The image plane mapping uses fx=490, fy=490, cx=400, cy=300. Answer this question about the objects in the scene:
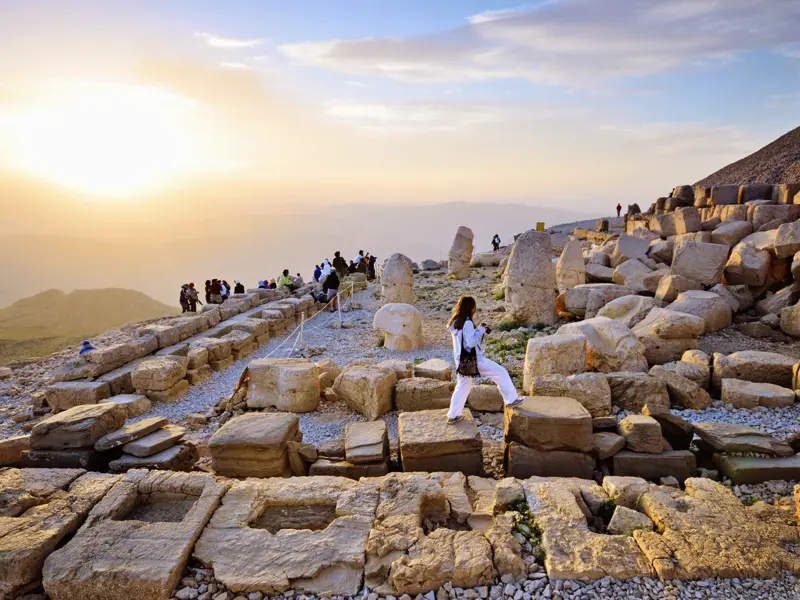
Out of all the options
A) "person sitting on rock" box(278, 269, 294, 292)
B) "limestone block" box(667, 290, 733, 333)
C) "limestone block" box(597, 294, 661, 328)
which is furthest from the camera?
"person sitting on rock" box(278, 269, 294, 292)

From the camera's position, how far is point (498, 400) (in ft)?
24.4

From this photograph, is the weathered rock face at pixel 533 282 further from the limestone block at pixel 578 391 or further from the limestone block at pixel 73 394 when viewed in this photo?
the limestone block at pixel 73 394

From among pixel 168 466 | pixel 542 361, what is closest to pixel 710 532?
pixel 542 361

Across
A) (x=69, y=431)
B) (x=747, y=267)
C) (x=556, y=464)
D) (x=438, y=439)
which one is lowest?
(x=556, y=464)

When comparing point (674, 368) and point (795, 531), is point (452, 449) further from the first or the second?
point (674, 368)

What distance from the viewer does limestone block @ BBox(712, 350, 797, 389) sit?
7391 millimetres

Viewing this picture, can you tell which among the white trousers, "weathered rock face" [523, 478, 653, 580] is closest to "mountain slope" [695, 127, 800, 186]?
the white trousers

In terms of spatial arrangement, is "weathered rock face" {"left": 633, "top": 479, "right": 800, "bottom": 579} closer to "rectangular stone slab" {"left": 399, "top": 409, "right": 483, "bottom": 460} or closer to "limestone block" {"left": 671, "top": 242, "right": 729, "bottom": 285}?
"rectangular stone slab" {"left": 399, "top": 409, "right": 483, "bottom": 460}

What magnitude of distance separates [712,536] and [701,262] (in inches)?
372

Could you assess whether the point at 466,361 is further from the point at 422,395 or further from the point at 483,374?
the point at 422,395

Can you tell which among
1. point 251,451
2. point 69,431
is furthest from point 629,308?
point 69,431

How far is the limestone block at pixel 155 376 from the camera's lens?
8.86 metres

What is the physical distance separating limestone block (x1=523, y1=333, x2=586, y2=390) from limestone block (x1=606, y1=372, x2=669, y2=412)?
745mm

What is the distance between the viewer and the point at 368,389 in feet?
24.5
